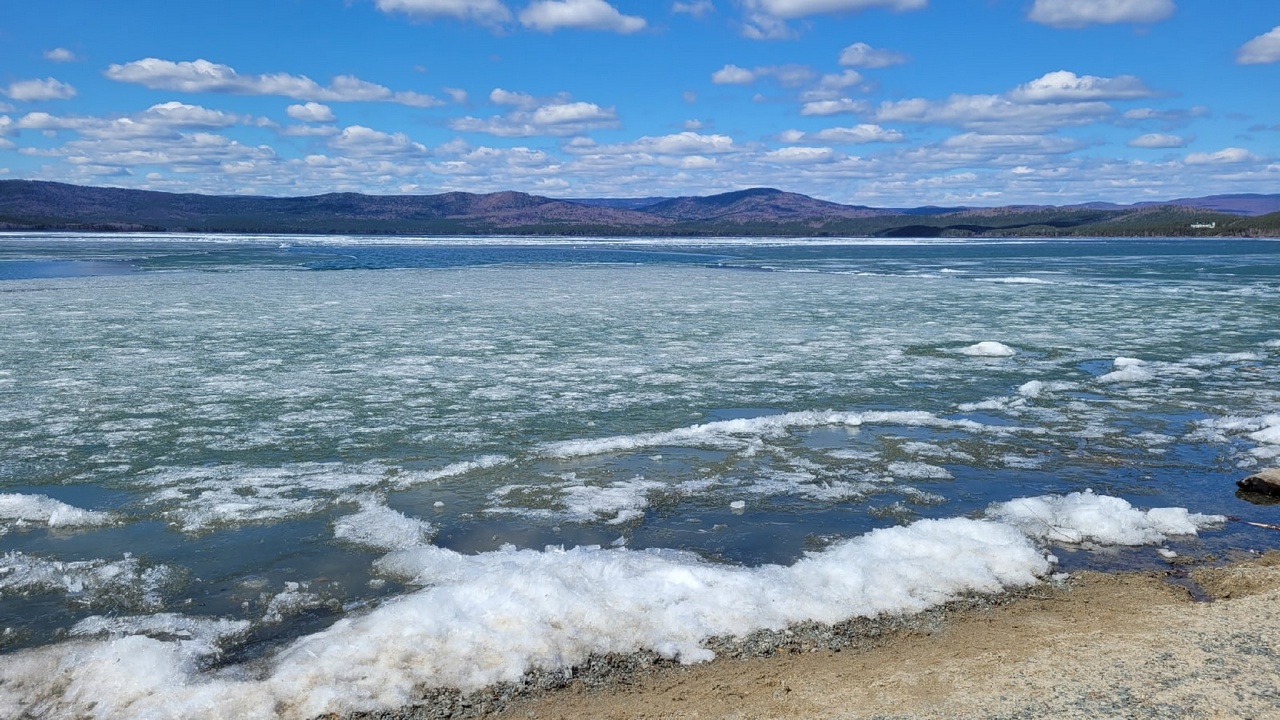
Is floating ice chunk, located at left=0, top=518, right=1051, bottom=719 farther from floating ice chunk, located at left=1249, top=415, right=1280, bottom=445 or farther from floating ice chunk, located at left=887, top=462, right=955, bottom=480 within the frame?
floating ice chunk, located at left=1249, top=415, right=1280, bottom=445

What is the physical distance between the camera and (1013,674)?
175 inches

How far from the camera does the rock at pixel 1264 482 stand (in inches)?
298

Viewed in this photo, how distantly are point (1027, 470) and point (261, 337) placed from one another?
44.5ft

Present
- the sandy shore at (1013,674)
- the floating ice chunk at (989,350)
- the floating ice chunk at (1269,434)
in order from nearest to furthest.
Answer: the sandy shore at (1013,674) < the floating ice chunk at (1269,434) < the floating ice chunk at (989,350)

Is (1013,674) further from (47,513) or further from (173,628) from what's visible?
(47,513)

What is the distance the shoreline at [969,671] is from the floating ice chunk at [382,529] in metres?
2.21

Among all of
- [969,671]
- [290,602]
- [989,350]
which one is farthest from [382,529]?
[989,350]

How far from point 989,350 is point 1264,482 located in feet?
25.4

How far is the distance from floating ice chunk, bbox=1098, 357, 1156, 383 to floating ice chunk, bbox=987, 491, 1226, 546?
6.26 m

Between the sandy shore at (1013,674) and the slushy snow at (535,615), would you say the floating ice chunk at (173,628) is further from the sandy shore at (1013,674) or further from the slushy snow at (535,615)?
the sandy shore at (1013,674)

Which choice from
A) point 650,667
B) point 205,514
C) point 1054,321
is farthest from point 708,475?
point 1054,321

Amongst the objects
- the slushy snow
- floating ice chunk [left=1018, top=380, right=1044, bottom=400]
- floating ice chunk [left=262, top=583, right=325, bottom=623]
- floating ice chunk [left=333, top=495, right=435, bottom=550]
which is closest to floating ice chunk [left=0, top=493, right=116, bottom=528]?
floating ice chunk [left=333, top=495, right=435, bottom=550]

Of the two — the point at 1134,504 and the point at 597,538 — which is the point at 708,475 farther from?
the point at 1134,504

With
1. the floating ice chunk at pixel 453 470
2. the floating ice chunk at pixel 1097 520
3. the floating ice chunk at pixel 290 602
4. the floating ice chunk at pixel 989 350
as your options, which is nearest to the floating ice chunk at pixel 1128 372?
the floating ice chunk at pixel 989 350
